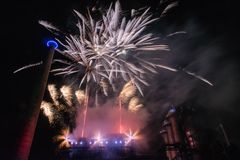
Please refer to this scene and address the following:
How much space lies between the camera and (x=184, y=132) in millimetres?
40562

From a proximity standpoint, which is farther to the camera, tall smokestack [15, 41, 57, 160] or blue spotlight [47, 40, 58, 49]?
blue spotlight [47, 40, 58, 49]

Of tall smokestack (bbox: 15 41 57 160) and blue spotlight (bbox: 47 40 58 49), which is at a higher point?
blue spotlight (bbox: 47 40 58 49)

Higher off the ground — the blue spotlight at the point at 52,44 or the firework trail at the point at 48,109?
the blue spotlight at the point at 52,44

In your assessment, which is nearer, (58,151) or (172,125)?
(58,151)

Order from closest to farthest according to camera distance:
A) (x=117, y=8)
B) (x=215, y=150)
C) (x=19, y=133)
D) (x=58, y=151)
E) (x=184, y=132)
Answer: (x=117, y=8)
(x=19, y=133)
(x=215, y=150)
(x=58, y=151)
(x=184, y=132)

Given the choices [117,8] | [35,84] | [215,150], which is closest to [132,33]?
[117,8]

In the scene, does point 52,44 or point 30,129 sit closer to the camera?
point 30,129

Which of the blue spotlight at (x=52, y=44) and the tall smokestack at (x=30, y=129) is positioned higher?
the blue spotlight at (x=52, y=44)

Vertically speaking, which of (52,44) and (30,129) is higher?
(52,44)

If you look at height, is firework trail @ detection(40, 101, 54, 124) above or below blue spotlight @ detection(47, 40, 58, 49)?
below

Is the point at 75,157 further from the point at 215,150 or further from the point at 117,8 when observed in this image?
the point at 117,8

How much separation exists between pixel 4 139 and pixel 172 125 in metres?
36.3

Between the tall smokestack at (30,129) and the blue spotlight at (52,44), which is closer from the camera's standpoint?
the tall smokestack at (30,129)

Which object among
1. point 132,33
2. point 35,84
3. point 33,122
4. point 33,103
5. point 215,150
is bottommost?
point 215,150
